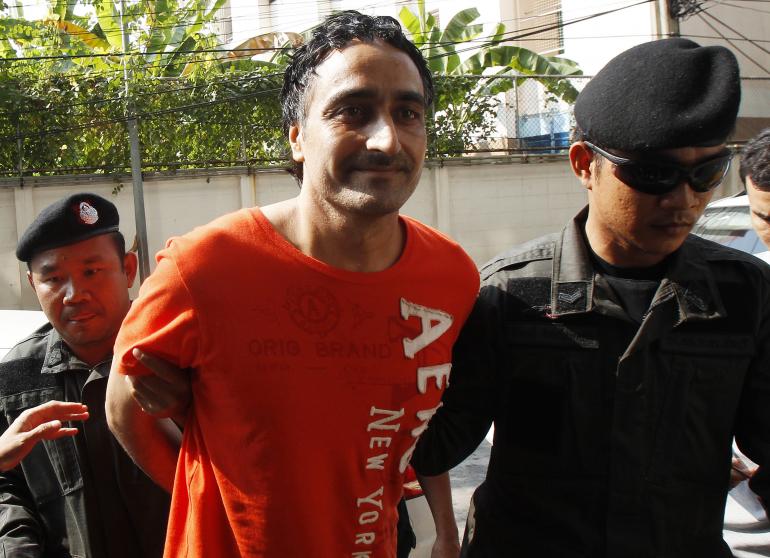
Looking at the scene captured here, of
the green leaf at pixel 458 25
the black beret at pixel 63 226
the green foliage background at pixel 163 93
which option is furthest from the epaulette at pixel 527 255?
the green leaf at pixel 458 25

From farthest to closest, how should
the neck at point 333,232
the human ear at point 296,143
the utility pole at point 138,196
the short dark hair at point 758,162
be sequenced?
1. the utility pole at point 138,196
2. the short dark hair at point 758,162
3. the human ear at point 296,143
4. the neck at point 333,232

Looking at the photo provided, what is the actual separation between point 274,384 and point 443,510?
75 cm

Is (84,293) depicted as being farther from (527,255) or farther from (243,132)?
(243,132)

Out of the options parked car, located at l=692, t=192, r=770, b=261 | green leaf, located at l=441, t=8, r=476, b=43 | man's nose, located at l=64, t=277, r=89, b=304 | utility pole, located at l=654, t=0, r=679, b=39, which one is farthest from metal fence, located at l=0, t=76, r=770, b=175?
man's nose, located at l=64, t=277, r=89, b=304

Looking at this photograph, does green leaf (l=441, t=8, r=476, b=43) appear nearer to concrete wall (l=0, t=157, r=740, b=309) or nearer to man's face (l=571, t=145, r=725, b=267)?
concrete wall (l=0, t=157, r=740, b=309)

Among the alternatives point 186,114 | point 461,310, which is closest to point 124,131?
point 186,114

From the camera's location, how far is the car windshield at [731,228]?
214 inches

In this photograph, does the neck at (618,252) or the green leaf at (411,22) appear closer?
the neck at (618,252)

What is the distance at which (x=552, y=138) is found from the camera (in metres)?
15.9

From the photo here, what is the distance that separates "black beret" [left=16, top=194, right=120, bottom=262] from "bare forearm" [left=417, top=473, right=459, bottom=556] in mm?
1226

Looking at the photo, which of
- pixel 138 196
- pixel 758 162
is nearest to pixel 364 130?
pixel 758 162

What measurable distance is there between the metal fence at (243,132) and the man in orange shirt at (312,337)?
39.6 ft

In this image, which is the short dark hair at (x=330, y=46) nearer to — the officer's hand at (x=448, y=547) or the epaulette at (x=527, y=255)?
the epaulette at (x=527, y=255)

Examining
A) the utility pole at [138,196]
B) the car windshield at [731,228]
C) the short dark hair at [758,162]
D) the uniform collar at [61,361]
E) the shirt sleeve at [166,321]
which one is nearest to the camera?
the shirt sleeve at [166,321]
